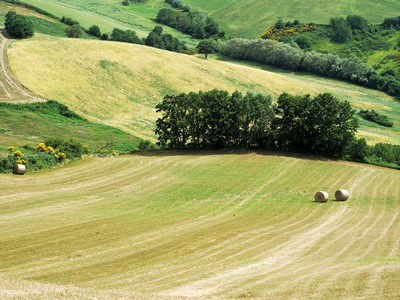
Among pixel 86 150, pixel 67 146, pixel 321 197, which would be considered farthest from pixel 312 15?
pixel 321 197

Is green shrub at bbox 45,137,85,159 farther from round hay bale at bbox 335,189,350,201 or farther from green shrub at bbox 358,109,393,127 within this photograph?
green shrub at bbox 358,109,393,127

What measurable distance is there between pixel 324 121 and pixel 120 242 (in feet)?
127

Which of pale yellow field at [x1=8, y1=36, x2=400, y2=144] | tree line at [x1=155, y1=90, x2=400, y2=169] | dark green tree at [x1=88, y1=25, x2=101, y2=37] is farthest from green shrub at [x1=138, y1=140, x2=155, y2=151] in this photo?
dark green tree at [x1=88, y1=25, x2=101, y2=37]

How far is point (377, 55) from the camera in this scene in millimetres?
158750

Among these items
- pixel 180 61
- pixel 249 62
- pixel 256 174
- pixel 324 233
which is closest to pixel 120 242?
pixel 324 233

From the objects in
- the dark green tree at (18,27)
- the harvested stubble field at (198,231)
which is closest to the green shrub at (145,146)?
the harvested stubble field at (198,231)

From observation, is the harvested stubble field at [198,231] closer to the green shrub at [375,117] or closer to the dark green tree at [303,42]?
the green shrub at [375,117]

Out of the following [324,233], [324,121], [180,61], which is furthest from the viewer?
[180,61]

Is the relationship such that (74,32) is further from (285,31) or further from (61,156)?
(61,156)

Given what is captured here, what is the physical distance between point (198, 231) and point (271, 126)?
33.6m

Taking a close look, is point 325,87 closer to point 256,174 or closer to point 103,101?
point 103,101

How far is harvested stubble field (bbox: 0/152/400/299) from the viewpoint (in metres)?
20.2

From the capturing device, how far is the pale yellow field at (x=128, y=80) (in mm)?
82875

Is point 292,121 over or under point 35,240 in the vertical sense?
over
